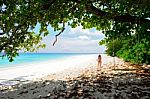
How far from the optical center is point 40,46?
23656mm

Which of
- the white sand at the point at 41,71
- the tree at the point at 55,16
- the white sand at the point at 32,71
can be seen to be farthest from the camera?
the white sand at the point at 32,71

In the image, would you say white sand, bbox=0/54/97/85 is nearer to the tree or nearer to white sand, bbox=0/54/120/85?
white sand, bbox=0/54/120/85

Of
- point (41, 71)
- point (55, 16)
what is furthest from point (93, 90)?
point (41, 71)

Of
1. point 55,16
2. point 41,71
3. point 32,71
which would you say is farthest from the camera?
point 32,71

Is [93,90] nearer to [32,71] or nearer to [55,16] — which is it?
[55,16]

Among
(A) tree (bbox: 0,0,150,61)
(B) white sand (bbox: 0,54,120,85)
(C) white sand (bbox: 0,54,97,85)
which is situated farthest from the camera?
(C) white sand (bbox: 0,54,97,85)

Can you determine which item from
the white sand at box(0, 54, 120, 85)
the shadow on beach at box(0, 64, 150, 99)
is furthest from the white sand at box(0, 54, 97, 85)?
the shadow on beach at box(0, 64, 150, 99)

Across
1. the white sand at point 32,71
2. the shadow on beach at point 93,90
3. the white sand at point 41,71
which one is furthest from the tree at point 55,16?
the white sand at point 32,71

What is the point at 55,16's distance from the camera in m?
19.9

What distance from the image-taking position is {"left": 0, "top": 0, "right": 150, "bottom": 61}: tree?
17.7m

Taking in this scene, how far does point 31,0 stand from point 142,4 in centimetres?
527

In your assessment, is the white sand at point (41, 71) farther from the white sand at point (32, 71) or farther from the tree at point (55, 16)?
the tree at point (55, 16)

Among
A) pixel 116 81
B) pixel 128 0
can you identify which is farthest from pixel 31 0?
pixel 116 81

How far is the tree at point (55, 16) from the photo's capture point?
57.9 feet
